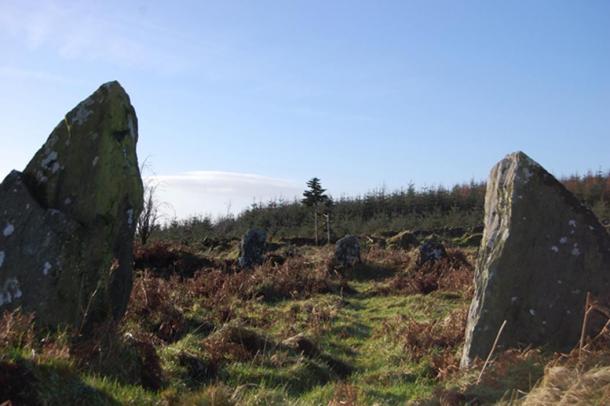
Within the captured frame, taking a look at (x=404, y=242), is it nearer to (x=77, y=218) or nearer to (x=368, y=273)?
(x=368, y=273)

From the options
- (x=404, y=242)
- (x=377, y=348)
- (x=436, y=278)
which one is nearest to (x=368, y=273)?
(x=436, y=278)

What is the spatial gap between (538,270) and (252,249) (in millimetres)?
11769

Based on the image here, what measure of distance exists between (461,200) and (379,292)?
2466 cm

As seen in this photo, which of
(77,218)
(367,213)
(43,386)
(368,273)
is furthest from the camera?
(367,213)

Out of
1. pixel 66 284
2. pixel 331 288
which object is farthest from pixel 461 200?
pixel 66 284

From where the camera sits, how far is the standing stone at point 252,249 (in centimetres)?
1777

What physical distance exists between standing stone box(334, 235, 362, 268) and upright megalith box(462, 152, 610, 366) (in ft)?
32.2

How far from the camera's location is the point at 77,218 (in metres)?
A: 7.33

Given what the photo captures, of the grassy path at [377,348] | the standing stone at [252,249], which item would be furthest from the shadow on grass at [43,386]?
the standing stone at [252,249]

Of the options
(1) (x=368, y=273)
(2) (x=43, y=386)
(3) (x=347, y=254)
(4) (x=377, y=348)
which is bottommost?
(4) (x=377, y=348)

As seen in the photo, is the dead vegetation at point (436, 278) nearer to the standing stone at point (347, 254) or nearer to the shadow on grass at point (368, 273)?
the shadow on grass at point (368, 273)

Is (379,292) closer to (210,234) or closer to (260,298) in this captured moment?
(260,298)

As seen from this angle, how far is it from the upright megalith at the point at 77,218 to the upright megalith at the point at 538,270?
13.1 feet

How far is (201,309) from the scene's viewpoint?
37.6ft
